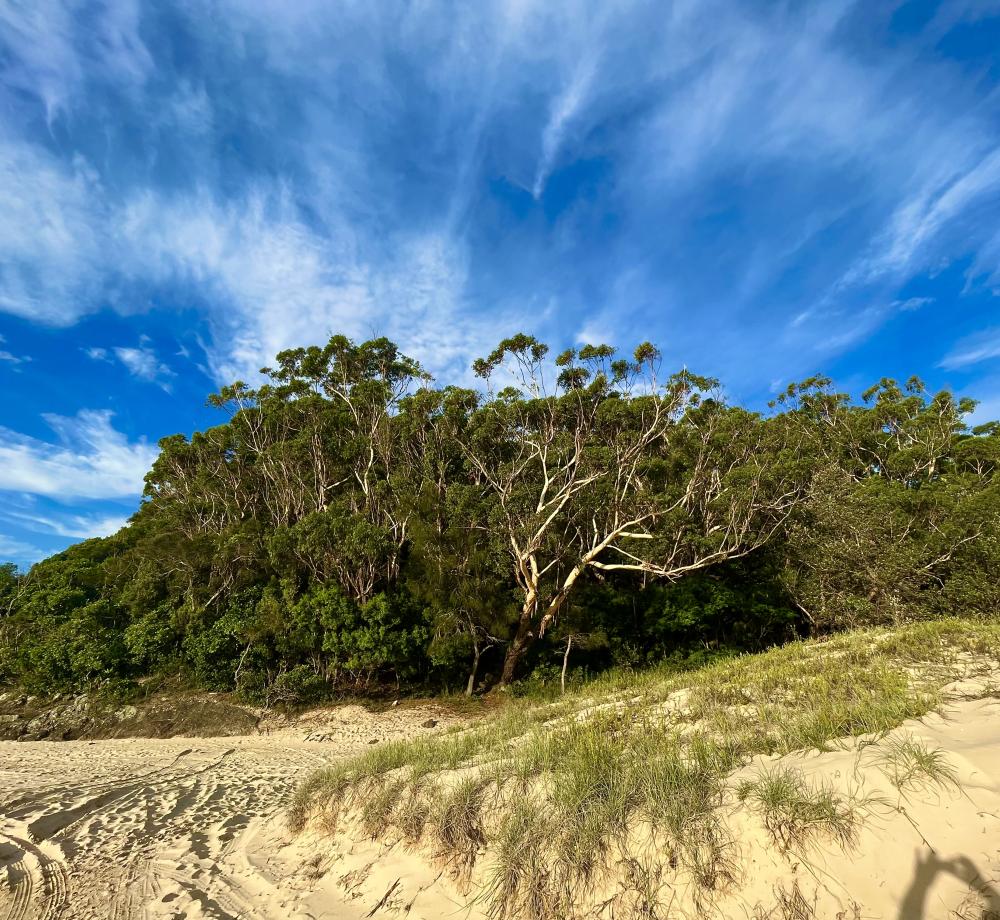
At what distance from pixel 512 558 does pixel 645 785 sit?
13.8 m

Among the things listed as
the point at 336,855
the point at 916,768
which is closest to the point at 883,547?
the point at 916,768

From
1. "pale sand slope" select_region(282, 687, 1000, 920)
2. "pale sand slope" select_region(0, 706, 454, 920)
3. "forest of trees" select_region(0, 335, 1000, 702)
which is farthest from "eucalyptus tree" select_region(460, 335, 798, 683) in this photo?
"pale sand slope" select_region(282, 687, 1000, 920)

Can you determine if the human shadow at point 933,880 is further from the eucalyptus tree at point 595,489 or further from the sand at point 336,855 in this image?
the eucalyptus tree at point 595,489

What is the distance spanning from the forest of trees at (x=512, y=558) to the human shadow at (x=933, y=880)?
13882mm

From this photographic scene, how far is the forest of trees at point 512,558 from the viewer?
17.2 m

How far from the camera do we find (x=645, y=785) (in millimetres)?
4125

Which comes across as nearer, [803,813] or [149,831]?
[803,813]

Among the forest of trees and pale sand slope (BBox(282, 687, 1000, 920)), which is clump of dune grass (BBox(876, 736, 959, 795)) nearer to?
A: pale sand slope (BBox(282, 687, 1000, 920))

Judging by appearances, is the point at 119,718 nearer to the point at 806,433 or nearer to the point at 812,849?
the point at 812,849

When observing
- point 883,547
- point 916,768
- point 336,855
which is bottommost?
point 336,855

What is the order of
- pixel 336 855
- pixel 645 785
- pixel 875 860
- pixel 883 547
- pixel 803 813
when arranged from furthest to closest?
1. pixel 883 547
2. pixel 336 855
3. pixel 645 785
4. pixel 803 813
5. pixel 875 860

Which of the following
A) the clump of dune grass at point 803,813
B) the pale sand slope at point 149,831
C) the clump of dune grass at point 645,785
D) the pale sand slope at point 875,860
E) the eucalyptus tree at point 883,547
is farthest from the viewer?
the eucalyptus tree at point 883,547

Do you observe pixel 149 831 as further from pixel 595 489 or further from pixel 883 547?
pixel 883 547

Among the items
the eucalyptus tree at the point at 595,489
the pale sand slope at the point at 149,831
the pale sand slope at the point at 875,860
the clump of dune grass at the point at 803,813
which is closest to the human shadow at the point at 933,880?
the pale sand slope at the point at 875,860
